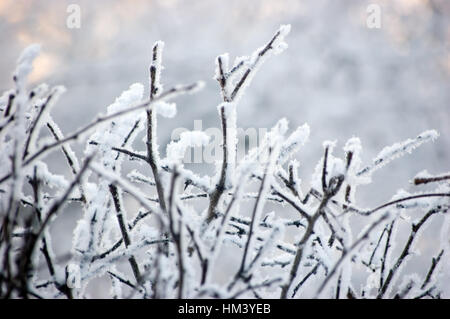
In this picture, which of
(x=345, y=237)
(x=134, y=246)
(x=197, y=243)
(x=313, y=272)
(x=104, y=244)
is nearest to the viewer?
(x=197, y=243)

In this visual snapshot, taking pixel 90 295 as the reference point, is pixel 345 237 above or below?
above

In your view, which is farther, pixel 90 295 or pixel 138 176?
pixel 138 176

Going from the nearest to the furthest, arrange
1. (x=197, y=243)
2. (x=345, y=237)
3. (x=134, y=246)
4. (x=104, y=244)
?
(x=197, y=243) < (x=345, y=237) < (x=134, y=246) < (x=104, y=244)

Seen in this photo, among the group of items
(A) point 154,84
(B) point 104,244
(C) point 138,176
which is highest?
(A) point 154,84

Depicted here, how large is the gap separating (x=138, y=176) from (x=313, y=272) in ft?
2.60

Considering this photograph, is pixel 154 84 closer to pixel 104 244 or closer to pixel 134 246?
pixel 134 246

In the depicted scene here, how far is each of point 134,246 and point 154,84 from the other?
0.55 m
